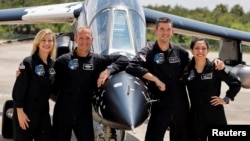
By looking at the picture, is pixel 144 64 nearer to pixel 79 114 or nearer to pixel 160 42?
pixel 160 42

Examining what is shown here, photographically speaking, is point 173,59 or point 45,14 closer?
point 173,59

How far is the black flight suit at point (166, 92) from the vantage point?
545 cm

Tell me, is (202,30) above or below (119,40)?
below

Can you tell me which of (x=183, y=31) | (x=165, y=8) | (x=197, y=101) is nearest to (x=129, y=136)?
(x=183, y=31)

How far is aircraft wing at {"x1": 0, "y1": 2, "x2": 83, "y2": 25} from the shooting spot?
10.2 m

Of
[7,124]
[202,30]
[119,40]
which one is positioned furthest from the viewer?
[202,30]

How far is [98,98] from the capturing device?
18.0 feet

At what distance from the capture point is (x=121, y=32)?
22.1 ft

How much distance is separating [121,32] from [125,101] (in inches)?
71.8

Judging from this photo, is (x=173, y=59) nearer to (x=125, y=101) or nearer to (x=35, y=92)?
(x=125, y=101)

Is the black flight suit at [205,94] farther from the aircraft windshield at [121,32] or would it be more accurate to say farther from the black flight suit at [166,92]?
the aircraft windshield at [121,32]

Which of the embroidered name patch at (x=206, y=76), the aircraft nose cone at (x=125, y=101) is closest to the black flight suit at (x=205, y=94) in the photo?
the embroidered name patch at (x=206, y=76)

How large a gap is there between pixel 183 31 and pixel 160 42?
6.24 m

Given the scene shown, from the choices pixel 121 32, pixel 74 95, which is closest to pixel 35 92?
pixel 74 95
